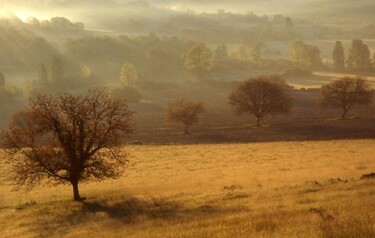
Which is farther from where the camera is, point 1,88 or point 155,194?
point 1,88

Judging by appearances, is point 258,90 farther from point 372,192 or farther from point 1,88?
point 1,88

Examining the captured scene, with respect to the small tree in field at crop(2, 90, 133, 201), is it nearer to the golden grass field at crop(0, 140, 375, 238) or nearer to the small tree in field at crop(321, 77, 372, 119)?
the golden grass field at crop(0, 140, 375, 238)

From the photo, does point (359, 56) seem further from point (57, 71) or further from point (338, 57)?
point (57, 71)

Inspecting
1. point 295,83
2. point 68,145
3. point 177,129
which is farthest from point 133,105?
point 68,145

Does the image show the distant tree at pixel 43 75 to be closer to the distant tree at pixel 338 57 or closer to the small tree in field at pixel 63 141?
the distant tree at pixel 338 57

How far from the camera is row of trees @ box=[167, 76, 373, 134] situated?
279ft

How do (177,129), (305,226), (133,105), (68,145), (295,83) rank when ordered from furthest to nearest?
(295,83) < (133,105) < (177,129) < (68,145) < (305,226)

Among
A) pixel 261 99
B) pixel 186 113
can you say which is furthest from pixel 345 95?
pixel 186 113

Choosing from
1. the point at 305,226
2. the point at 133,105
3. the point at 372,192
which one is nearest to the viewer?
the point at 305,226

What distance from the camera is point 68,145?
117 feet

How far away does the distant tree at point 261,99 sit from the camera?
87.7 metres

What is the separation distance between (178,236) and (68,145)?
2000 centimetres

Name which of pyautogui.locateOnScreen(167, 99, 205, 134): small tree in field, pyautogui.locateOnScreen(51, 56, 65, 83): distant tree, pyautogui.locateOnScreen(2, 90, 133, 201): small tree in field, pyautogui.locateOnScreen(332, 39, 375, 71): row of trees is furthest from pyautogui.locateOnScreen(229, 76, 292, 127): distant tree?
pyautogui.locateOnScreen(332, 39, 375, 71): row of trees

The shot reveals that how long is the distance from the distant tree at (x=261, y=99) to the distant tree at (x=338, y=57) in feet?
381
